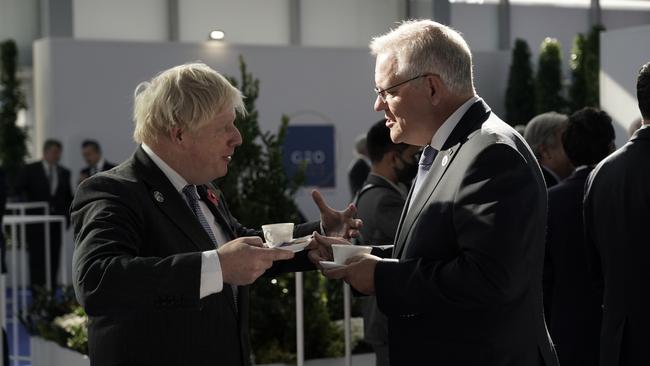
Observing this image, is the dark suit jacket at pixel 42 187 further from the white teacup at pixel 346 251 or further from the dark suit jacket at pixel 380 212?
the white teacup at pixel 346 251

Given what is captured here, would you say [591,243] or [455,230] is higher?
[455,230]

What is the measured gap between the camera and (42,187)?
11539 mm

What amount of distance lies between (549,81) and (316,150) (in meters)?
4.65

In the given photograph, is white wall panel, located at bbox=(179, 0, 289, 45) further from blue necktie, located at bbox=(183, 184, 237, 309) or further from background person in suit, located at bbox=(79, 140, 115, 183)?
blue necktie, located at bbox=(183, 184, 237, 309)

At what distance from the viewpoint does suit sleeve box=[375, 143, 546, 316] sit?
216cm

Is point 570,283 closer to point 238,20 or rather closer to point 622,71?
point 622,71

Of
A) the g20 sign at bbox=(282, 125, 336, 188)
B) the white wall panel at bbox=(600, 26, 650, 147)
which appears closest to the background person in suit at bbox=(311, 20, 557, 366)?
the white wall panel at bbox=(600, 26, 650, 147)

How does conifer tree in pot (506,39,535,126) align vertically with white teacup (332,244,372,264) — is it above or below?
above

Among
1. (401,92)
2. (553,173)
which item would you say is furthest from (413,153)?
(401,92)

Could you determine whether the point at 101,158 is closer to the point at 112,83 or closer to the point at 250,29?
the point at 112,83

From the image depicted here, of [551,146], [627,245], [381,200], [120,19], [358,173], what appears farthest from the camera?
[120,19]

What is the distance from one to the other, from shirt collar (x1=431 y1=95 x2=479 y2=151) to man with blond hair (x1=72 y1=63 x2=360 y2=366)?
46 centimetres

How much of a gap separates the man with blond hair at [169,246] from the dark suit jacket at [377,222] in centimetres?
119

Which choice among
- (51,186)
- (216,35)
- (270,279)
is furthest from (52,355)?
(216,35)
